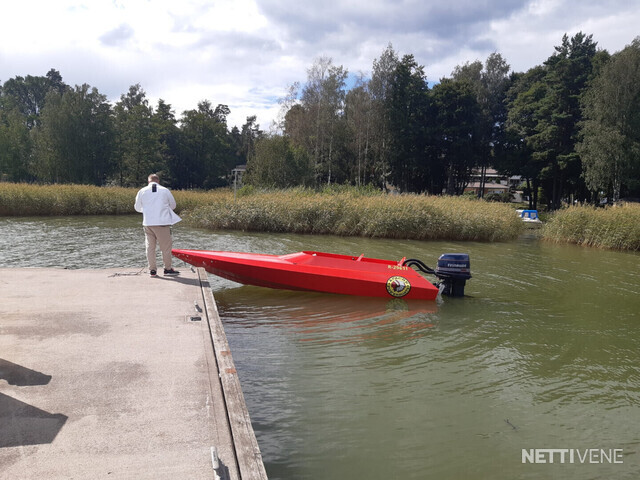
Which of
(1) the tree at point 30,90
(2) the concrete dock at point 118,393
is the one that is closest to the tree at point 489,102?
(2) the concrete dock at point 118,393

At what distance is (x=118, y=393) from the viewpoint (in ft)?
11.0

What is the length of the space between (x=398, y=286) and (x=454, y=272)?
3.85ft

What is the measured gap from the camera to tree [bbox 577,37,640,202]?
3023 centimetres

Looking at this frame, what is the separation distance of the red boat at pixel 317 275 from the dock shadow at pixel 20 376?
5.10 metres

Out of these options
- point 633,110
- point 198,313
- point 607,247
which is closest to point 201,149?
point 633,110

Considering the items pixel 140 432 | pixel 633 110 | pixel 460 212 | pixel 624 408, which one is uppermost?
pixel 633 110

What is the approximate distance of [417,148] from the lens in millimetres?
41438

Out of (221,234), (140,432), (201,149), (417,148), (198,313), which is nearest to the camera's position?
(140,432)

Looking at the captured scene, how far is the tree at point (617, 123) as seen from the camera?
30.2 metres

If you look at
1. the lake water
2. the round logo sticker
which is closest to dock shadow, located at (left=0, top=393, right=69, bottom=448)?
the lake water

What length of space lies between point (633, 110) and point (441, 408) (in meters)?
34.2

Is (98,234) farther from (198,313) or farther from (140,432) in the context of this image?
(140,432)

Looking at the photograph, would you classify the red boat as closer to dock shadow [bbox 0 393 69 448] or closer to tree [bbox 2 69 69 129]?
dock shadow [bbox 0 393 69 448]

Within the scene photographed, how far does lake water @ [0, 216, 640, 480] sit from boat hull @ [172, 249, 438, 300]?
25 cm
